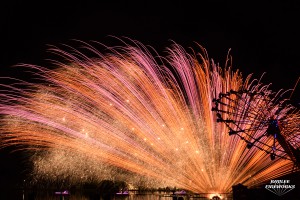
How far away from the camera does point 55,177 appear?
109 ft

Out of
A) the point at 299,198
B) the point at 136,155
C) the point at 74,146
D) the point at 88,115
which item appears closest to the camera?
the point at 299,198

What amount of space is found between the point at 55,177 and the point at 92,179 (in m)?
3.13

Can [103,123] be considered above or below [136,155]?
above

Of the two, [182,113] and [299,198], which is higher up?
[182,113]

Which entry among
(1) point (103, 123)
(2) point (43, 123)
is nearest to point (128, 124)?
(1) point (103, 123)

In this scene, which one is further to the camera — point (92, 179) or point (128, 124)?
point (92, 179)

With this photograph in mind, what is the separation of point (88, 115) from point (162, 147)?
23.9 feet

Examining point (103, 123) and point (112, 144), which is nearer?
point (103, 123)

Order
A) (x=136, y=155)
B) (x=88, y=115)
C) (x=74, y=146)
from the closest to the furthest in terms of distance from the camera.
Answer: (x=88, y=115)
(x=74, y=146)
(x=136, y=155)

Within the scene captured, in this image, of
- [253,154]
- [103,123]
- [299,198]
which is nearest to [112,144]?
[103,123]

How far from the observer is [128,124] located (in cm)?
2819

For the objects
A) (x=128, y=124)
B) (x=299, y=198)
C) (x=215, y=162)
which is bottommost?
(x=299, y=198)

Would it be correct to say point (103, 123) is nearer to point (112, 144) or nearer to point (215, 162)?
point (112, 144)

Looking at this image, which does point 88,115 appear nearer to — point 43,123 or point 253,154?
point 43,123
